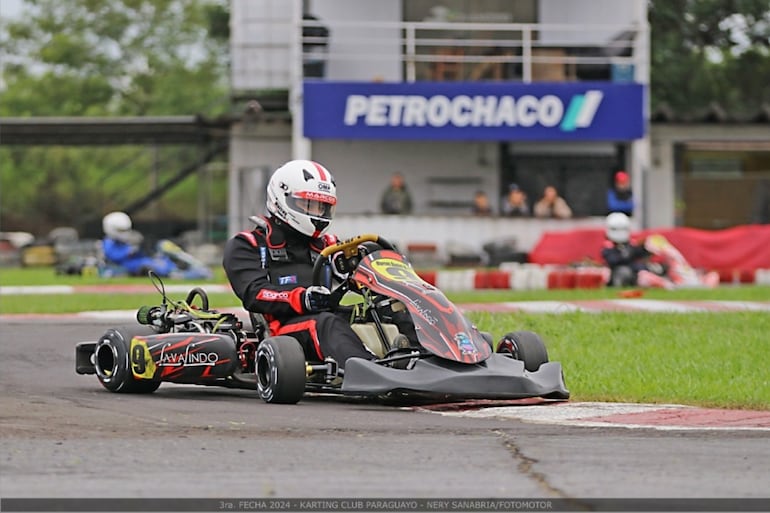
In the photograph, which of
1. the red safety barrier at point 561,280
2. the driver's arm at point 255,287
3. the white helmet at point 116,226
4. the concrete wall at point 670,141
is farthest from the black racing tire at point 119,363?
the concrete wall at point 670,141

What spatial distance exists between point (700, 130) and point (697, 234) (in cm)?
630

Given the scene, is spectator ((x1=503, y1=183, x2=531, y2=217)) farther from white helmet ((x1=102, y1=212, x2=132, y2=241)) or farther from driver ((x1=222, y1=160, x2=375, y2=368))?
driver ((x1=222, y1=160, x2=375, y2=368))

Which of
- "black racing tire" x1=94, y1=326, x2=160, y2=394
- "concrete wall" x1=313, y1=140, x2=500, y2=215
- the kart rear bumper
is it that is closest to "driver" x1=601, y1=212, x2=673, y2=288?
"concrete wall" x1=313, y1=140, x2=500, y2=215

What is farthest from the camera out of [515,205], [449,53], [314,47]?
[449,53]

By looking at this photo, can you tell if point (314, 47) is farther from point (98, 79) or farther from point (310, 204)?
point (98, 79)

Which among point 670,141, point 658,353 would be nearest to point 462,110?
point 670,141

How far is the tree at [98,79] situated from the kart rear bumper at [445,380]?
41.0 m

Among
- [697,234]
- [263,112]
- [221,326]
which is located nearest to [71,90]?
[263,112]

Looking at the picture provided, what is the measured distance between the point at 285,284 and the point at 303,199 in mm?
524

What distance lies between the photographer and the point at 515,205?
84.4 feet

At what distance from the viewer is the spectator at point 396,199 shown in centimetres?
2572

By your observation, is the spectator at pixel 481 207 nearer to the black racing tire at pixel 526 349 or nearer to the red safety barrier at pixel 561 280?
the red safety barrier at pixel 561 280

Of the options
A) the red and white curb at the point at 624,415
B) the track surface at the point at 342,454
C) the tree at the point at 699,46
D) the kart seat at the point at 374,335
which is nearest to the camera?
the track surface at the point at 342,454

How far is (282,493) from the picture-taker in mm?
5234
